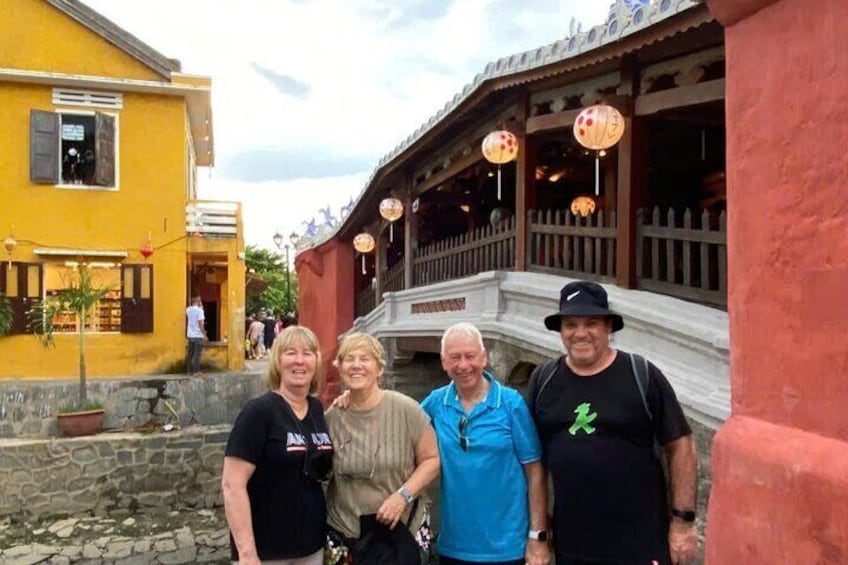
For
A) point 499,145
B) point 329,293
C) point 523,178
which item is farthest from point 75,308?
point 523,178

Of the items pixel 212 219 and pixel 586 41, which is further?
pixel 212 219

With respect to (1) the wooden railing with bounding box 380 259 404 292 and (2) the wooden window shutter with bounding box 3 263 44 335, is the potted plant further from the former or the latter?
(1) the wooden railing with bounding box 380 259 404 292

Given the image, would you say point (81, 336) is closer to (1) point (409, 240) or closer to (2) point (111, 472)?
(2) point (111, 472)

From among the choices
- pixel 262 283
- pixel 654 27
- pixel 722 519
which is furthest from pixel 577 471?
pixel 262 283

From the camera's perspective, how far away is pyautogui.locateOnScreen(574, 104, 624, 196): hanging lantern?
5758 millimetres

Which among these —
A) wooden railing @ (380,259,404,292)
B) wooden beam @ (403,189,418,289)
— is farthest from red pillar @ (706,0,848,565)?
wooden railing @ (380,259,404,292)

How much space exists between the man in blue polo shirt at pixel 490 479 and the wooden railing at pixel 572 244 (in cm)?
336

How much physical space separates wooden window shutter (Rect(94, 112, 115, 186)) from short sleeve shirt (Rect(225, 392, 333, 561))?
43.4ft

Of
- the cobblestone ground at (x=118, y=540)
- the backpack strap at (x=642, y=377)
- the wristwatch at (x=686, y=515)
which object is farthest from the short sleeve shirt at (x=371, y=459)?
the cobblestone ground at (x=118, y=540)

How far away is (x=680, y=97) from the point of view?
5.32m

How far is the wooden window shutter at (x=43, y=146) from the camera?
1416cm

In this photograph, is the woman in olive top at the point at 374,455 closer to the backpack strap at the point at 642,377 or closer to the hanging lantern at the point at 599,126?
the backpack strap at the point at 642,377

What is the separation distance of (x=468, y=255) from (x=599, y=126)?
341 centimetres

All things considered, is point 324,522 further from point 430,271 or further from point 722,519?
point 430,271
